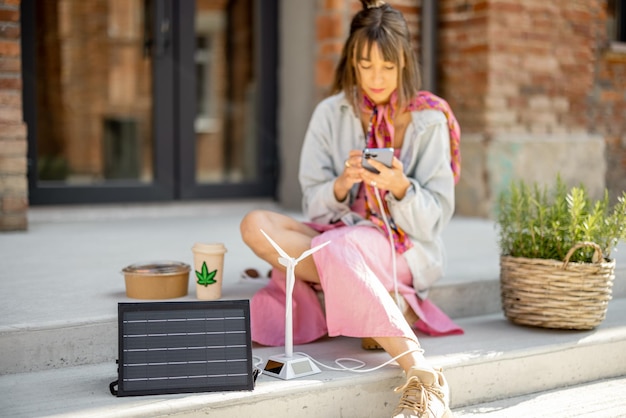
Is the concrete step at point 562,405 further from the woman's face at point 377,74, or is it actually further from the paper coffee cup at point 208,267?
the woman's face at point 377,74

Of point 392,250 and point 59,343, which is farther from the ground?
point 392,250

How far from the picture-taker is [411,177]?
296cm

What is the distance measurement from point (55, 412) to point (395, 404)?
99cm

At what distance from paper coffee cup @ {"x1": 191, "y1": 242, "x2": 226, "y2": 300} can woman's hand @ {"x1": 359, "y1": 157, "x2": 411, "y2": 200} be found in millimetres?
562

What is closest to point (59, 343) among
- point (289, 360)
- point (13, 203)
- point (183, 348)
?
point (183, 348)

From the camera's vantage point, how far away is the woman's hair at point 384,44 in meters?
2.84

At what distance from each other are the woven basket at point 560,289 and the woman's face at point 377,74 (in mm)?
759

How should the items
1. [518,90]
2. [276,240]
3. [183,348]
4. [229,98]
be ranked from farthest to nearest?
[229,98] → [518,90] → [276,240] → [183,348]

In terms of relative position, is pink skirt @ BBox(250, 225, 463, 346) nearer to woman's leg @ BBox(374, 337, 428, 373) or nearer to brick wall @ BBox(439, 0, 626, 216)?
woman's leg @ BBox(374, 337, 428, 373)

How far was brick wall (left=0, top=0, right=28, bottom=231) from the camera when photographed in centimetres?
422

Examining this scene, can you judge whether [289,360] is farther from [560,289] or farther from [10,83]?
[10,83]

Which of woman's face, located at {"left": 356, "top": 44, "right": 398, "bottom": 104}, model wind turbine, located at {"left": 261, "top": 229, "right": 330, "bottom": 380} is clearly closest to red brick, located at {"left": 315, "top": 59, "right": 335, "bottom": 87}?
woman's face, located at {"left": 356, "top": 44, "right": 398, "bottom": 104}

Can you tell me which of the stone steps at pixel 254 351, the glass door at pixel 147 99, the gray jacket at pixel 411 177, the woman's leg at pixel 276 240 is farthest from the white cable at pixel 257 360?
the glass door at pixel 147 99

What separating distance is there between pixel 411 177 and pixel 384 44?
47 cm
